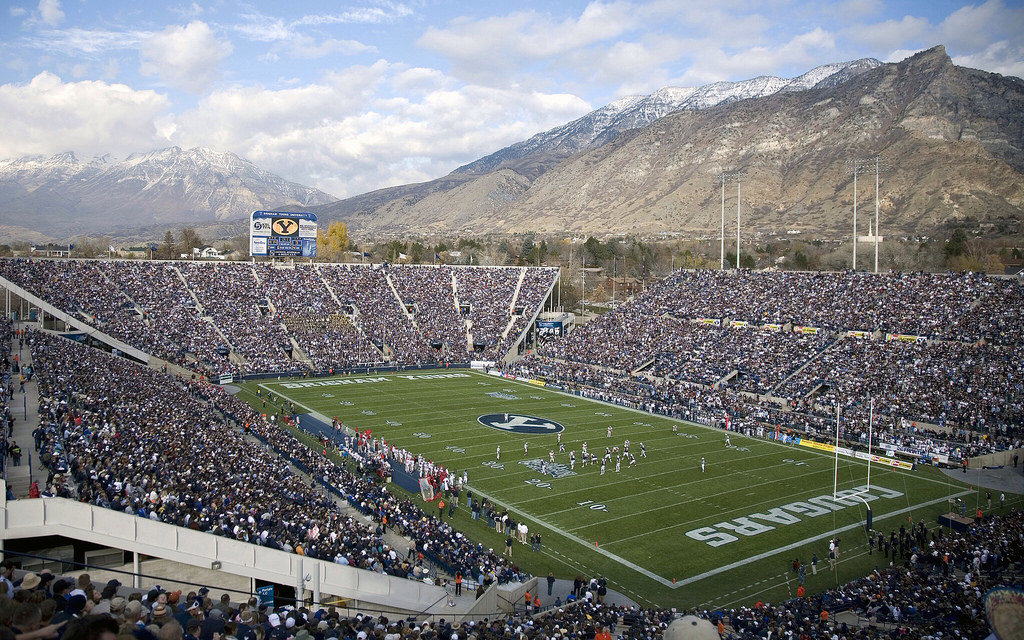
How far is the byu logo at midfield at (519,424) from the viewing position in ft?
118

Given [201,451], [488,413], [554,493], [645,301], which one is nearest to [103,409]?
[201,451]

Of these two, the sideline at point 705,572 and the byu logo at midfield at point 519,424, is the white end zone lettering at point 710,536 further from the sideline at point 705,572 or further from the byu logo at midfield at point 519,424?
the byu logo at midfield at point 519,424

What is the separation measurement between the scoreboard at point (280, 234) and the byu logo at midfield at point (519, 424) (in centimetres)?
3113

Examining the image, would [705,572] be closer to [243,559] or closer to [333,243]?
[243,559]

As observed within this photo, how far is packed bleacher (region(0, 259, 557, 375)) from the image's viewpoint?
164ft

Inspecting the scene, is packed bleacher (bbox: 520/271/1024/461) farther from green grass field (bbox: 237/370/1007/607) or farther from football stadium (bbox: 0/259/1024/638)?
green grass field (bbox: 237/370/1007/607)

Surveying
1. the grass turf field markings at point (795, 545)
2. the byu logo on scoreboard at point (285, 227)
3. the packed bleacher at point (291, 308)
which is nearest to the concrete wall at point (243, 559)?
the grass turf field markings at point (795, 545)

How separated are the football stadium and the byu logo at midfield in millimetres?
397

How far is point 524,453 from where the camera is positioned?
31.6m

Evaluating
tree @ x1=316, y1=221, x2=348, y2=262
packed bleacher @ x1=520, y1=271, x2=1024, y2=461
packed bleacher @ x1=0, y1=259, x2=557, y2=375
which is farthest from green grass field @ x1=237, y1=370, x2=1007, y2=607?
tree @ x1=316, y1=221, x2=348, y2=262

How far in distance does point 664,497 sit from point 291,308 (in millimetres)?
42206

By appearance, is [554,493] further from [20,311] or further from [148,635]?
[20,311]

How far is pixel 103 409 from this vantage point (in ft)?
78.8

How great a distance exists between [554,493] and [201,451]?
39.3 feet
